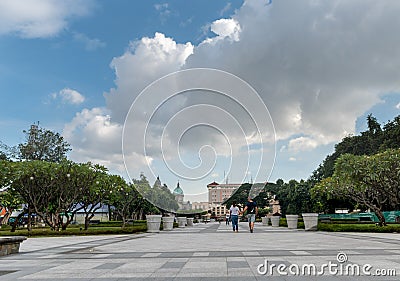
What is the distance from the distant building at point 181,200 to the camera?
19.2 metres

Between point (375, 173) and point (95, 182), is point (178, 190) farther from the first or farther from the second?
point (375, 173)

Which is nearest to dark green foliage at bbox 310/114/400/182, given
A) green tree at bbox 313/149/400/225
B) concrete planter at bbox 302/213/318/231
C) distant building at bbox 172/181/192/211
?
green tree at bbox 313/149/400/225

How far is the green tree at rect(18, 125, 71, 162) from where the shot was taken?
60.9 metres

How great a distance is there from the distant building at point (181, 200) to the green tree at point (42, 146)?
4603cm

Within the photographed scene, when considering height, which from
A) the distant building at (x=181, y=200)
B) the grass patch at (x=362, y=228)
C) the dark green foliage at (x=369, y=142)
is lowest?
the grass patch at (x=362, y=228)

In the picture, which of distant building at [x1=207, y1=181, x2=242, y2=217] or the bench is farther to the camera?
distant building at [x1=207, y1=181, x2=242, y2=217]

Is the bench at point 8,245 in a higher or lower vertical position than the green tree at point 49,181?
lower

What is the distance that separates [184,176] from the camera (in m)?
17.9

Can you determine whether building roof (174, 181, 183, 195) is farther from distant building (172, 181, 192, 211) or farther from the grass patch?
the grass patch

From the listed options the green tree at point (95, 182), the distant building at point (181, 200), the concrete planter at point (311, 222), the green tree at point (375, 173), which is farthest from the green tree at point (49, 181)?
the green tree at point (375, 173)

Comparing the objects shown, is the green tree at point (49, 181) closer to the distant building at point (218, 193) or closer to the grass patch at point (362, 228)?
the distant building at point (218, 193)

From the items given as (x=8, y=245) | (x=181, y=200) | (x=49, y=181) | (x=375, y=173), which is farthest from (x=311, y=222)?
(x=8, y=245)

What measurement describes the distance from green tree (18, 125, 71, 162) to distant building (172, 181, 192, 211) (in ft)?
151

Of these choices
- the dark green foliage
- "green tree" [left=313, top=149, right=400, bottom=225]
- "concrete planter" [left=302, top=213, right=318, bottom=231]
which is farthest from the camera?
the dark green foliage
